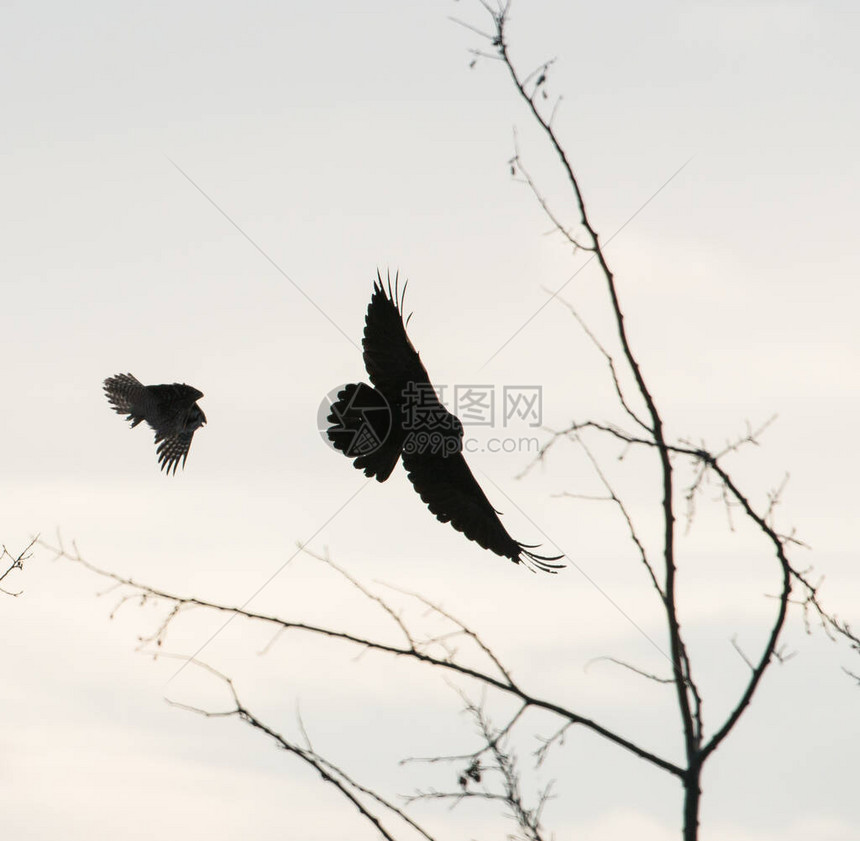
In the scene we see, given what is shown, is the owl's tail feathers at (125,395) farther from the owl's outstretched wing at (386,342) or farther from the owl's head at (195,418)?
the owl's outstretched wing at (386,342)

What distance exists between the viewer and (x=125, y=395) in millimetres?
9281

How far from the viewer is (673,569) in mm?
4004

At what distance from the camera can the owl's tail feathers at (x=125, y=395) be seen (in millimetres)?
9203

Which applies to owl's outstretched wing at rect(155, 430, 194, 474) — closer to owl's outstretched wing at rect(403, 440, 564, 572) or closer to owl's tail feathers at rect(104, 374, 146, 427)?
owl's tail feathers at rect(104, 374, 146, 427)

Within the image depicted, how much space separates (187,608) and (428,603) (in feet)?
3.20

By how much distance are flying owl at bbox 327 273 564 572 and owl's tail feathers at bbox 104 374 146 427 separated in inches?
99.3

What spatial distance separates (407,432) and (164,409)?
2.63 metres

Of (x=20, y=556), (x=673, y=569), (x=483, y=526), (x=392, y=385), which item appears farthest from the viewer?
(x=483, y=526)

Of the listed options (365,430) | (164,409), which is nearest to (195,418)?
(164,409)

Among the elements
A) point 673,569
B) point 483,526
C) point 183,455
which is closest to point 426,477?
point 483,526

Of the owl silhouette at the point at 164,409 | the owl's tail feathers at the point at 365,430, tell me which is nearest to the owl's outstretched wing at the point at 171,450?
the owl silhouette at the point at 164,409

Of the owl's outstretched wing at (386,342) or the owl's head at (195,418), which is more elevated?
the owl's head at (195,418)

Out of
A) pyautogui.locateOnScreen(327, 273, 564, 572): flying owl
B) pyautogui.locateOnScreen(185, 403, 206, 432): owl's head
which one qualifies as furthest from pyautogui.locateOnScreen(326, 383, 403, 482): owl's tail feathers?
pyautogui.locateOnScreen(185, 403, 206, 432): owl's head

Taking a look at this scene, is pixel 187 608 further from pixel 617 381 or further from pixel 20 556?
pixel 20 556
